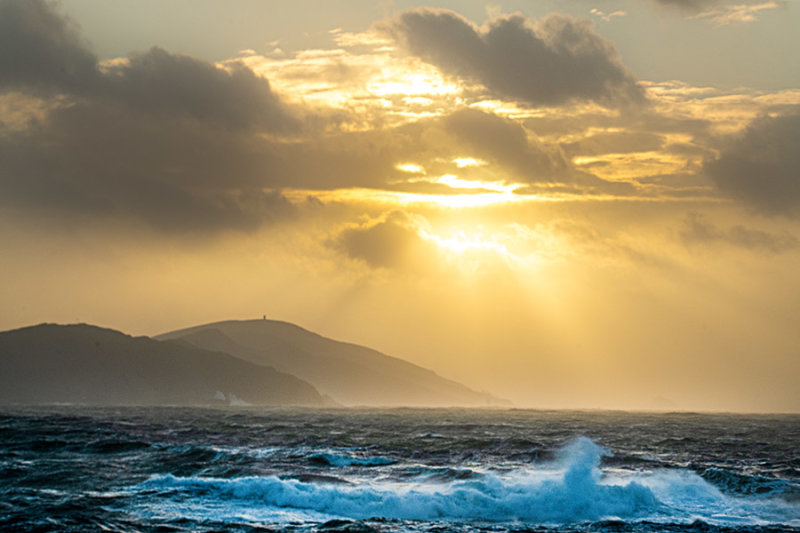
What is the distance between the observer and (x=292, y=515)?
28625 mm

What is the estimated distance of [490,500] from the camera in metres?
31.1

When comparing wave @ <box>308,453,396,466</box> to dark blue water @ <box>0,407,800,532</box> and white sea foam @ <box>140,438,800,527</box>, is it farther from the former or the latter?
white sea foam @ <box>140,438,800,527</box>

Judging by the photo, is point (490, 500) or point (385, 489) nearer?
point (490, 500)

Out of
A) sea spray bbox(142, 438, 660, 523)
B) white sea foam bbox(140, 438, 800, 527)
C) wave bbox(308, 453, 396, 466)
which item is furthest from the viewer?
wave bbox(308, 453, 396, 466)

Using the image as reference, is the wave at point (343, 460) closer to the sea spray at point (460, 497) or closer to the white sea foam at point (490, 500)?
the white sea foam at point (490, 500)

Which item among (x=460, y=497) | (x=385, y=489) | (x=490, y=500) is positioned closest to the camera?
→ (x=490, y=500)

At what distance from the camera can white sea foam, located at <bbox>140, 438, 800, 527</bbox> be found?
29219 mm

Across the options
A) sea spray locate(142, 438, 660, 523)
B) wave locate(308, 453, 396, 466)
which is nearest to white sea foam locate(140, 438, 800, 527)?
sea spray locate(142, 438, 660, 523)

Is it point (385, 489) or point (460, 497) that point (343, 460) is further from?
point (460, 497)

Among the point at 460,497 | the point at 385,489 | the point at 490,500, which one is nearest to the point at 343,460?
the point at 385,489

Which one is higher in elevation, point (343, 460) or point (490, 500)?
point (490, 500)

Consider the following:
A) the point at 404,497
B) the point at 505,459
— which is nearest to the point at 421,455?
the point at 505,459

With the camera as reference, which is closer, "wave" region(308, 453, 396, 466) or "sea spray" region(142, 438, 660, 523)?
"sea spray" region(142, 438, 660, 523)

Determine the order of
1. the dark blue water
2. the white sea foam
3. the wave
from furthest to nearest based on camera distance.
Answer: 1. the wave
2. the white sea foam
3. the dark blue water
